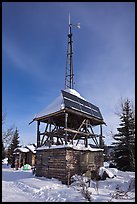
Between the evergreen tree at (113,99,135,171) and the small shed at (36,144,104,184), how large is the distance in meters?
5.84

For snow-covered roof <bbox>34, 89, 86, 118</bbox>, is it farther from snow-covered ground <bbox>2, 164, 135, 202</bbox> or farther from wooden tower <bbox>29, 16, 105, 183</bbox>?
snow-covered ground <bbox>2, 164, 135, 202</bbox>

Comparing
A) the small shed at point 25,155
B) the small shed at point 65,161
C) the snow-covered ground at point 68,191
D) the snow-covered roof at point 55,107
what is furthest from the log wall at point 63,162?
the small shed at point 25,155

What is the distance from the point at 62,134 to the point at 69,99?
481cm

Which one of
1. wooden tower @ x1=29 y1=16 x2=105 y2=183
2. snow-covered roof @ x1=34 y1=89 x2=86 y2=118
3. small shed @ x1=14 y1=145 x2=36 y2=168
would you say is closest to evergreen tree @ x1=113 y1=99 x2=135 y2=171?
wooden tower @ x1=29 y1=16 x2=105 y2=183

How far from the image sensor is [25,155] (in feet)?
123

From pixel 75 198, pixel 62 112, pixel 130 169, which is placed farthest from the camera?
pixel 130 169

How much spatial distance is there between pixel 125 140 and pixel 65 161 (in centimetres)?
1043

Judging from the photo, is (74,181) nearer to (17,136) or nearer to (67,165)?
(67,165)

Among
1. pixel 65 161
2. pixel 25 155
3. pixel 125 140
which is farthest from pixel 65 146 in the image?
pixel 25 155

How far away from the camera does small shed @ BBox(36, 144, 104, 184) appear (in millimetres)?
15453

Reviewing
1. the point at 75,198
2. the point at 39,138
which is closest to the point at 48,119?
the point at 39,138

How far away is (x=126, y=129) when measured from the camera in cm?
2434

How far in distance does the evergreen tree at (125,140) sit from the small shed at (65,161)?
5844 millimetres

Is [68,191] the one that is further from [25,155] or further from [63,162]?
[25,155]
